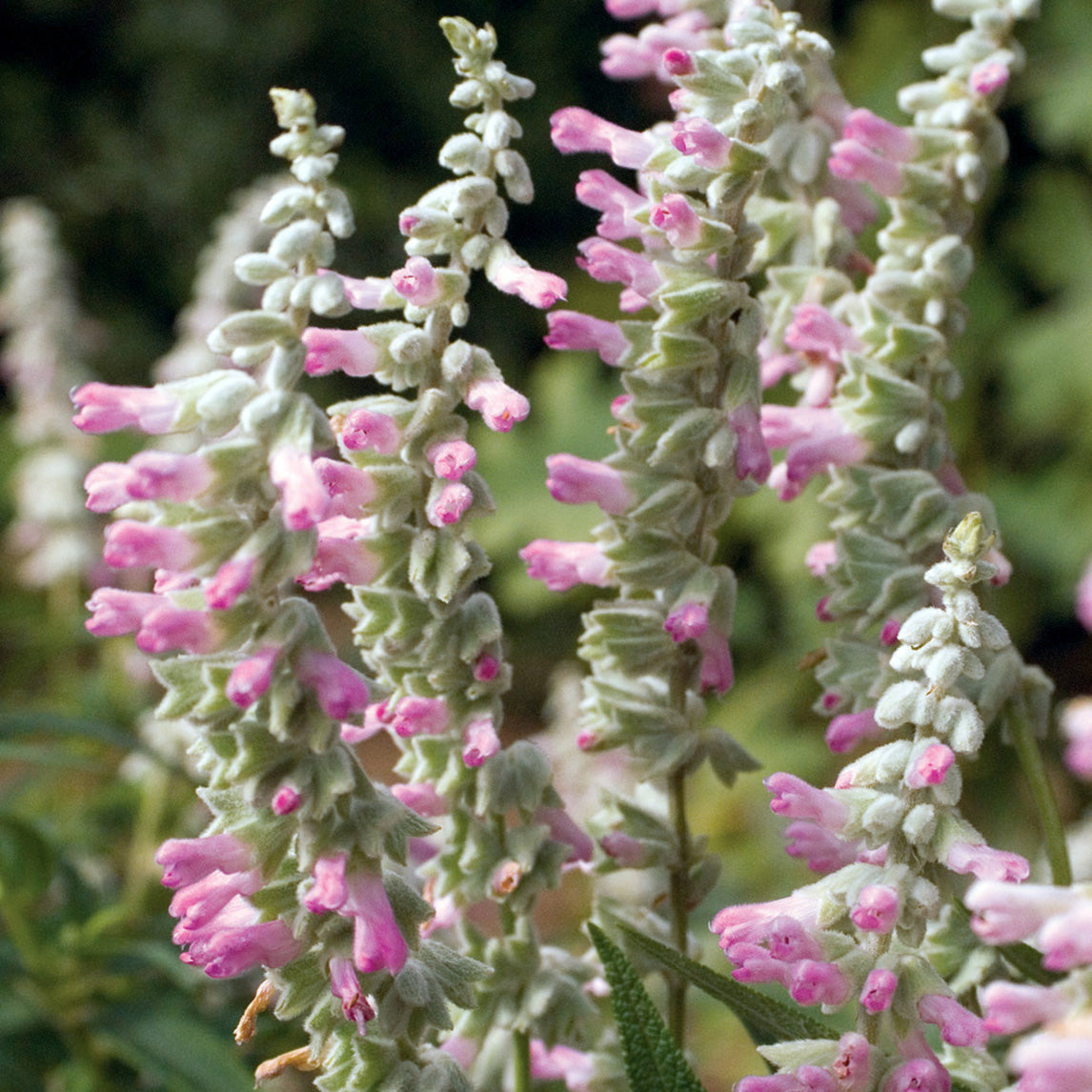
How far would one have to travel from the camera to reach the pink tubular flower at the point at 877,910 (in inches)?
21.5

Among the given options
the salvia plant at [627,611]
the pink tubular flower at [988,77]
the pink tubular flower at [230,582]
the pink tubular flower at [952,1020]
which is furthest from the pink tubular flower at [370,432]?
the pink tubular flower at [988,77]

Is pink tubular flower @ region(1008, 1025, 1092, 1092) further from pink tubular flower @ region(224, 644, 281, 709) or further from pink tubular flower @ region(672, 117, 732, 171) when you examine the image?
pink tubular flower @ region(672, 117, 732, 171)

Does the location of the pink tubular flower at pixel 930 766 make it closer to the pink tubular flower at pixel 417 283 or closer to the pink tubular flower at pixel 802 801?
the pink tubular flower at pixel 802 801

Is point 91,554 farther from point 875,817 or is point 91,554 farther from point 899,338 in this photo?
point 875,817

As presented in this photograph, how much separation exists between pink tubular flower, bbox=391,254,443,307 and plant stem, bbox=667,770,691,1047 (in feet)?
1.00

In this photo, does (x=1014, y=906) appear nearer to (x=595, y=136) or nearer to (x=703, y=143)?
(x=703, y=143)

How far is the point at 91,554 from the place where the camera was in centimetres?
206

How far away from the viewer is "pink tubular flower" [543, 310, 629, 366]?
72 cm

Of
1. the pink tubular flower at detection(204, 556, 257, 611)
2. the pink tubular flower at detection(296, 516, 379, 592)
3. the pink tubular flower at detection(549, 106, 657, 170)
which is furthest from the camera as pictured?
the pink tubular flower at detection(549, 106, 657, 170)

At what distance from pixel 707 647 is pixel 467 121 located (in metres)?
0.29

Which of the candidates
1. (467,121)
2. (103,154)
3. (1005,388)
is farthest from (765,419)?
(103,154)

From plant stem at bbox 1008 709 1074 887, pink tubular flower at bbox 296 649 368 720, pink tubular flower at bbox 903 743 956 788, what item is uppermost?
pink tubular flower at bbox 296 649 368 720

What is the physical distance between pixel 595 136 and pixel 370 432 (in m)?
0.24

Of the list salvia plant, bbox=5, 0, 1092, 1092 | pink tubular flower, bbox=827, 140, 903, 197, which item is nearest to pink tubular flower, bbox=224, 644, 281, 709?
salvia plant, bbox=5, 0, 1092, 1092
